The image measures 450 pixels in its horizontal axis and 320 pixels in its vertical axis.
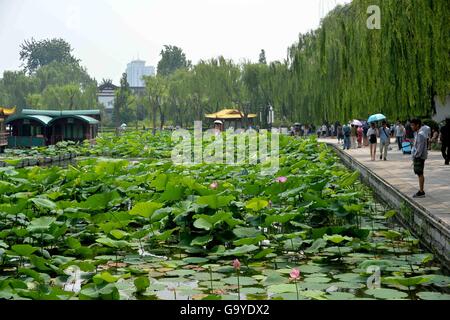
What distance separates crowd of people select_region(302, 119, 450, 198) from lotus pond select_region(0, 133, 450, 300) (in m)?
0.73

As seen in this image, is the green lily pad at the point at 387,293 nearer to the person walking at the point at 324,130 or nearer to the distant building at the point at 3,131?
the distant building at the point at 3,131

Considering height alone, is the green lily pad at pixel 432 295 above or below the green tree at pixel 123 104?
below

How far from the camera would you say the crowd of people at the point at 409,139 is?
638 centimetres

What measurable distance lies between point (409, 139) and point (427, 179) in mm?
6672

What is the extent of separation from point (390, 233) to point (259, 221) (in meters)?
1.02

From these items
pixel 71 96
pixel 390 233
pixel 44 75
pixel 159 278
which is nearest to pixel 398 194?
pixel 390 233

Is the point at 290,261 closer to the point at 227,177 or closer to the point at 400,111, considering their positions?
the point at 227,177

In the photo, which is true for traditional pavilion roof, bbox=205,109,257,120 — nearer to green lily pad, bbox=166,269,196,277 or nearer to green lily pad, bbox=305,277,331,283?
green lily pad, bbox=166,269,196,277

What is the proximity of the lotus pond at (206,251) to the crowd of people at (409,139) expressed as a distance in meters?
0.73

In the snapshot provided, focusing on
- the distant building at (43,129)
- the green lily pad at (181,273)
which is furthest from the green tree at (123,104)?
the green lily pad at (181,273)

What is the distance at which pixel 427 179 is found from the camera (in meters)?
8.30

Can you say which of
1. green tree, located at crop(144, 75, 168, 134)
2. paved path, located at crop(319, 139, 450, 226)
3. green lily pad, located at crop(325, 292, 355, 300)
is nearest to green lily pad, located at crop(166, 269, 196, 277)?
green lily pad, located at crop(325, 292, 355, 300)

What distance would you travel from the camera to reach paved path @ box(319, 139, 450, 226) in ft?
18.9

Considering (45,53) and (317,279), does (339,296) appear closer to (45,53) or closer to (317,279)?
(317,279)
